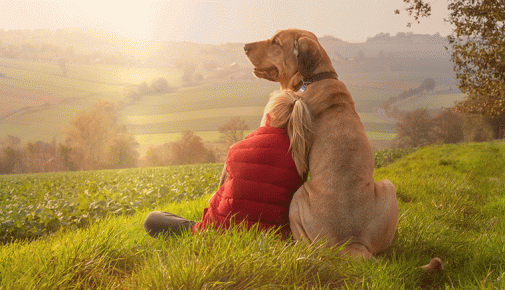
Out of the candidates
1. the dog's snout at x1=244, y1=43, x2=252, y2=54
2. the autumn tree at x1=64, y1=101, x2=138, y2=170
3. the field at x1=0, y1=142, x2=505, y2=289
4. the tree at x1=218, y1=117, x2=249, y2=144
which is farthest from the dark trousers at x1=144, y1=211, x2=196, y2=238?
the autumn tree at x1=64, y1=101, x2=138, y2=170

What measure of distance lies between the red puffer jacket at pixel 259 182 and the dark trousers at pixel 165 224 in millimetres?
607

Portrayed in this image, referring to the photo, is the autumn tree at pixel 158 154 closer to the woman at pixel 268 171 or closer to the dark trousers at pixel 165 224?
the dark trousers at pixel 165 224

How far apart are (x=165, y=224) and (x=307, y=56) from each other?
2176mm

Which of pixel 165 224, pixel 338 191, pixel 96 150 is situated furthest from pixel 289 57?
pixel 96 150

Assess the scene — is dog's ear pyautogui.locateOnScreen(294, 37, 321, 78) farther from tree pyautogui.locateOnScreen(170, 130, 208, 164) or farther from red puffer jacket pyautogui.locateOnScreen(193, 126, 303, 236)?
tree pyautogui.locateOnScreen(170, 130, 208, 164)

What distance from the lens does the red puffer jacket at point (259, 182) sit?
2527 mm

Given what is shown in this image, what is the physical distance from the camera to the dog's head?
3.38 meters

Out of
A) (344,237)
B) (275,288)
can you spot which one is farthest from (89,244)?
(344,237)

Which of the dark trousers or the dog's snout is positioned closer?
the dark trousers

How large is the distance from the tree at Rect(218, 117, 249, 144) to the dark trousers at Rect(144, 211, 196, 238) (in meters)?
43.3

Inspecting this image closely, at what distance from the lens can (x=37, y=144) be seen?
5462cm

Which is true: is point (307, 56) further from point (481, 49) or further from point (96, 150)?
point (96, 150)

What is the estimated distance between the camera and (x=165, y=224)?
10.7ft

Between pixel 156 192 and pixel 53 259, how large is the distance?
7374mm
